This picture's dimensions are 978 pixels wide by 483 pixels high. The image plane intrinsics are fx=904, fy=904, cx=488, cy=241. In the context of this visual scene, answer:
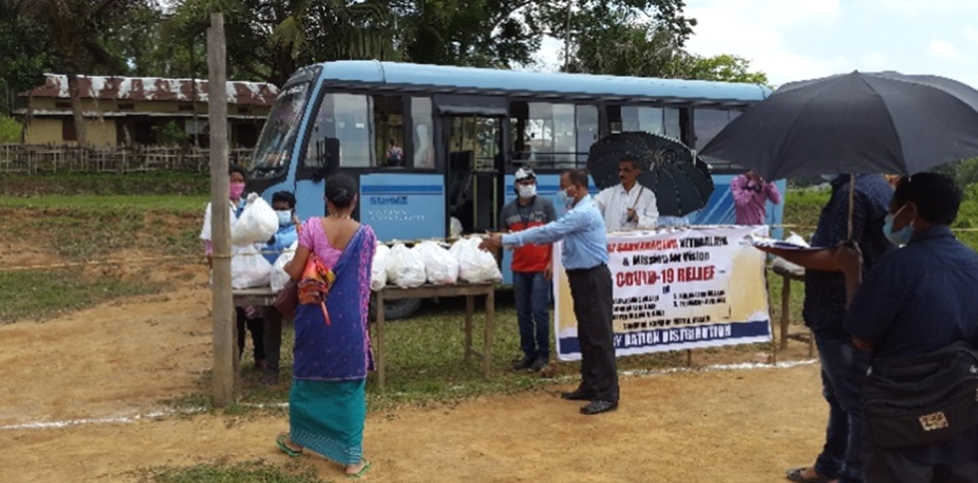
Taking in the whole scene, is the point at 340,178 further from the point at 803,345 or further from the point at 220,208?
the point at 803,345

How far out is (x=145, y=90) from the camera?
34.5 metres

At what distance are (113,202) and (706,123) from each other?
47.9ft

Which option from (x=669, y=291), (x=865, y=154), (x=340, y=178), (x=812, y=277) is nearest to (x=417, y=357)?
(x=669, y=291)

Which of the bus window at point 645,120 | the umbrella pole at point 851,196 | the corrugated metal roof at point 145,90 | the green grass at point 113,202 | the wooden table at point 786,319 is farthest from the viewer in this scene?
the corrugated metal roof at point 145,90

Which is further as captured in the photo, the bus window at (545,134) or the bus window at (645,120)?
the bus window at (645,120)

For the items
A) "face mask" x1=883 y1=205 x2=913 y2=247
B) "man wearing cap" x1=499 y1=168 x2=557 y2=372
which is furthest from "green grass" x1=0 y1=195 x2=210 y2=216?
"face mask" x1=883 y1=205 x2=913 y2=247

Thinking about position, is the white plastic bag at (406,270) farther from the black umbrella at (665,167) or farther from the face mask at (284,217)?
the black umbrella at (665,167)

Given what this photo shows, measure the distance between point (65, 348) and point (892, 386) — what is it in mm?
7631

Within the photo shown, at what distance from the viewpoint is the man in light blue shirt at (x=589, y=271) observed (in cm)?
602

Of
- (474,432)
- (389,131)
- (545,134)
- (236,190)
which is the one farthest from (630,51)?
(474,432)

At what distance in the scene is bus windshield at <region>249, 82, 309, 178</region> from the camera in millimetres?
9656

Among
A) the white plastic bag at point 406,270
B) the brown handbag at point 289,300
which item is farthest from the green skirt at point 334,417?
the white plastic bag at point 406,270

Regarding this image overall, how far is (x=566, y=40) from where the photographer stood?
24797 millimetres

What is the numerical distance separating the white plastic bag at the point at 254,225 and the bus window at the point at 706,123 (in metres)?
6.90
